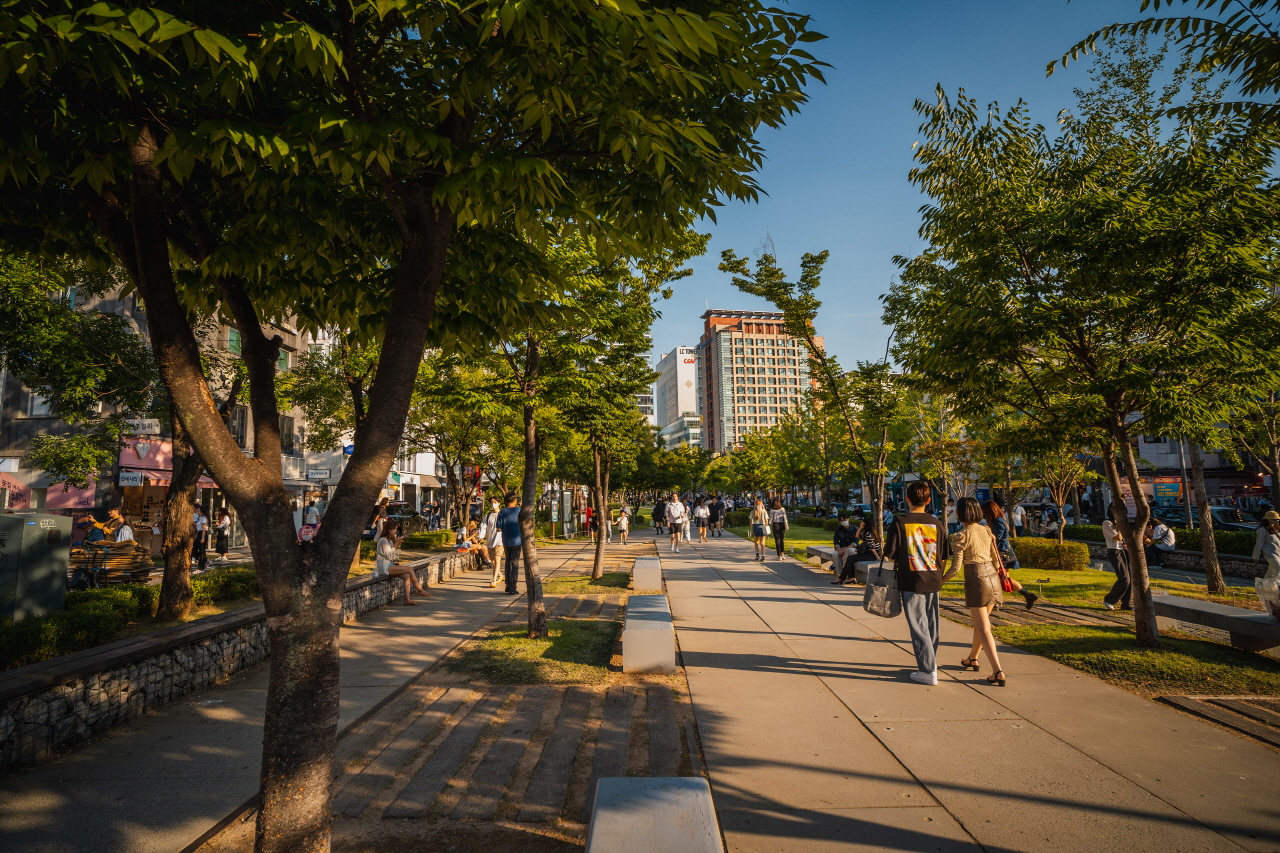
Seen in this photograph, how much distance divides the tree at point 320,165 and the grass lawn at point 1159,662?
6.48 m

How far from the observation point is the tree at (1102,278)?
7.55 meters

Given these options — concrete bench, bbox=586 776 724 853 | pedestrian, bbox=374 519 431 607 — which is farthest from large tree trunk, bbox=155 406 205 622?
concrete bench, bbox=586 776 724 853

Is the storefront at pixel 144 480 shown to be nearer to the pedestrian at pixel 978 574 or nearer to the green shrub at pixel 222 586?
the green shrub at pixel 222 586

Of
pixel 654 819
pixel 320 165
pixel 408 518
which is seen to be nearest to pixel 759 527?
pixel 654 819

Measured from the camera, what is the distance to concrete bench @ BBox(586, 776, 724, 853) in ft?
9.14

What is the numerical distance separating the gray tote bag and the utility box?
31.3 feet

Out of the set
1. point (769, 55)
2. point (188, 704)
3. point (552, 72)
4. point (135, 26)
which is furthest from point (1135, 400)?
point (188, 704)

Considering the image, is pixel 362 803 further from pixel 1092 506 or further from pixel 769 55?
pixel 1092 506

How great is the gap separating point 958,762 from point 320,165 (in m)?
5.46

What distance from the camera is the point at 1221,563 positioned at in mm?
17516

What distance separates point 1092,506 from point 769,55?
5267 cm

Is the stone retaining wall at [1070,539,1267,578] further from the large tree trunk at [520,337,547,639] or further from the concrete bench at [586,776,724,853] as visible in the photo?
the concrete bench at [586,776,724,853]

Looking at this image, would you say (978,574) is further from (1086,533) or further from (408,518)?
(408,518)

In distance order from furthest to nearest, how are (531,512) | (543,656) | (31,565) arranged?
1. (531,512)
2. (31,565)
3. (543,656)
